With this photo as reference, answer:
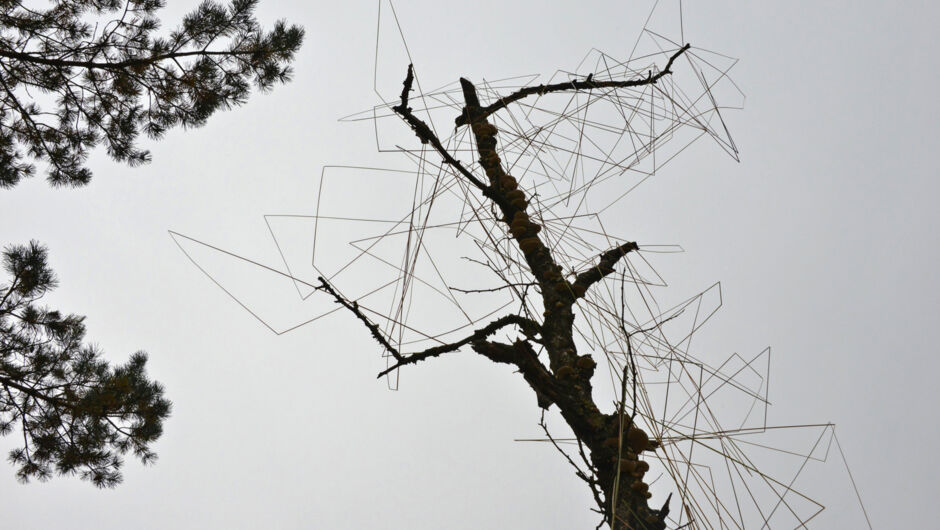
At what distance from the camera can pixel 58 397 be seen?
2.65 meters

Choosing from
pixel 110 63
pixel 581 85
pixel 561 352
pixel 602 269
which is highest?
pixel 110 63

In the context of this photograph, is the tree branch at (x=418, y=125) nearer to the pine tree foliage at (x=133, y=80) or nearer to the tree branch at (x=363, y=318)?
the tree branch at (x=363, y=318)

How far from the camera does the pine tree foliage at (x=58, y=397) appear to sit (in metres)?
2.67

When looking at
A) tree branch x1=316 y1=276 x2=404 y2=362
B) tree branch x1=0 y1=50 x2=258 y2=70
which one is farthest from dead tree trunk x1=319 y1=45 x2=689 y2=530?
tree branch x1=0 y1=50 x2=258 y2=70

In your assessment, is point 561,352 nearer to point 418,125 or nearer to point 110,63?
point 418,125

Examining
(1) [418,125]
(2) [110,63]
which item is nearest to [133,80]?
(2) [110,63]

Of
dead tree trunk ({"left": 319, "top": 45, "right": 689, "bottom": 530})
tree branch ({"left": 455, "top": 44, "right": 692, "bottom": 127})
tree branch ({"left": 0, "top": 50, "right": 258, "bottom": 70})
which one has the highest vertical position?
tree branch ({"left": 0, "top": 50, "right": 258, "bottom": 70})

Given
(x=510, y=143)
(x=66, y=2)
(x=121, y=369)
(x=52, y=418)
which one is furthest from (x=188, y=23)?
(x=510, y=143)

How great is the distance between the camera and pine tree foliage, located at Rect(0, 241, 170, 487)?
8.76 feet

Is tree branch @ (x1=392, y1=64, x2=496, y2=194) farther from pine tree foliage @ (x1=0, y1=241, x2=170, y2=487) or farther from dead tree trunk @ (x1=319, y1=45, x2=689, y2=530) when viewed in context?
pine tree foliage @ (x1=0, y1=241, x2=170, y2=487)

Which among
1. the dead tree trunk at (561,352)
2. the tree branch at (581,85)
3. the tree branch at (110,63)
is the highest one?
the tree branch at (110,63)

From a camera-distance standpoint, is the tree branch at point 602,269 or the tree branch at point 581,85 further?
the tree branch at point 581,85

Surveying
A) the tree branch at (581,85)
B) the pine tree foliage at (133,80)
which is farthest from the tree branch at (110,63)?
the tree branch at (581,85)

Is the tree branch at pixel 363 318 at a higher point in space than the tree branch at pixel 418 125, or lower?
lower
